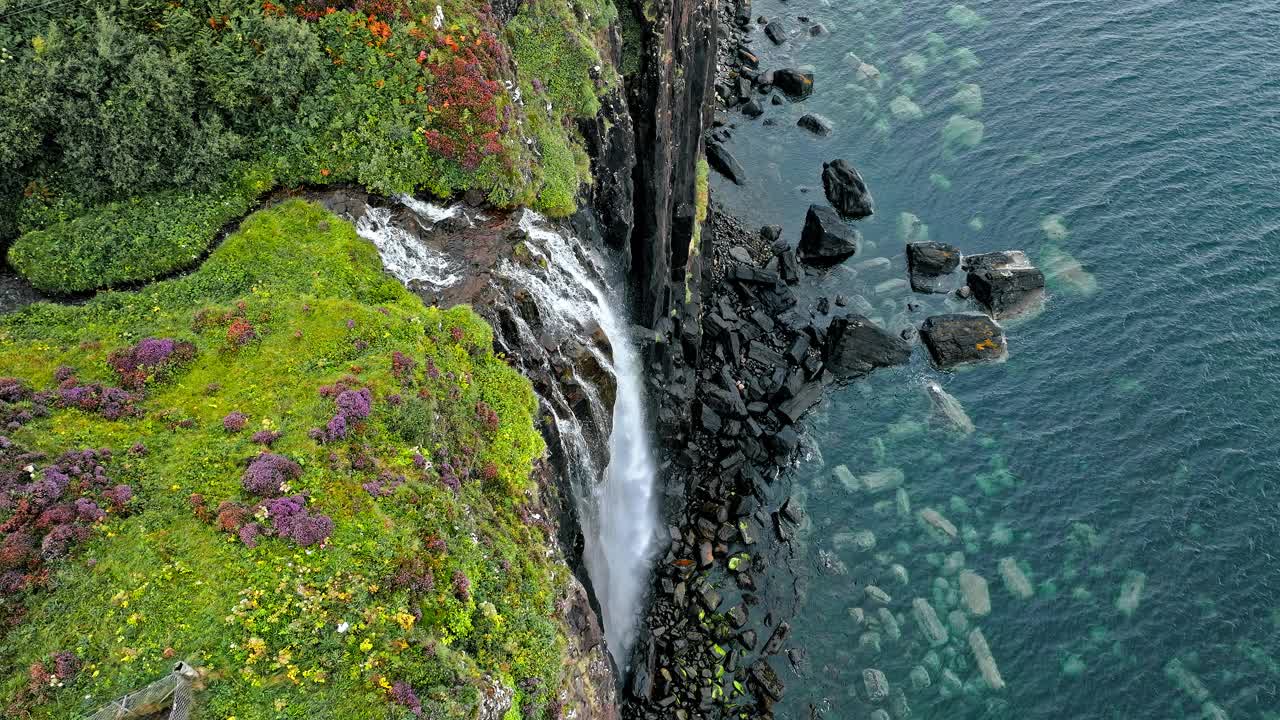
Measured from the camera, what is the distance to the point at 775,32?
243 ft

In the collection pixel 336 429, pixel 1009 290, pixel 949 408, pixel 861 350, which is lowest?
pixel 949 408

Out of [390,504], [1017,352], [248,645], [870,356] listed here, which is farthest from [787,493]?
[248,645]

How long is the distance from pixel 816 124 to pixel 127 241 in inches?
2107

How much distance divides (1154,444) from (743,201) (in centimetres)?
3238

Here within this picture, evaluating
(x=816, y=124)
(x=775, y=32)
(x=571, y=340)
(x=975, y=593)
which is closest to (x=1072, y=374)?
(x=975, y=593)

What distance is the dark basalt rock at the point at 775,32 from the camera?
73875 millimetres

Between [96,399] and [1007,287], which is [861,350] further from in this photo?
[96,399]

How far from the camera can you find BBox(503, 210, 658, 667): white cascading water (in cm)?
3081

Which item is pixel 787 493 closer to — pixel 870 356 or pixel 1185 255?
pixel 870 356

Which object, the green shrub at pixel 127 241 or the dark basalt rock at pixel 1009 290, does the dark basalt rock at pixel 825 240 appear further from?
the green shrub at pixel 127 241

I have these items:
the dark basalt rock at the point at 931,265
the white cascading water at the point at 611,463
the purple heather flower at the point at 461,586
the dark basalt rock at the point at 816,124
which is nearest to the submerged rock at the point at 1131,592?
the dark basalt rock at the point at 931,265

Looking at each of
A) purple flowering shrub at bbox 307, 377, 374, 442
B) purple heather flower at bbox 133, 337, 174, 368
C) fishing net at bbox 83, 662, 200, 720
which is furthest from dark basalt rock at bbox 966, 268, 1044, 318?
fishing net at bbox 83, 662, 200, 720

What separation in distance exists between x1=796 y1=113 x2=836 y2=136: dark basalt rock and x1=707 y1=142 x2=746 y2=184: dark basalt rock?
329 inches

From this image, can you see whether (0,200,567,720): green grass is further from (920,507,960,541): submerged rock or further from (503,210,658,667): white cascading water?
(920,507,960,541): submerged rock
